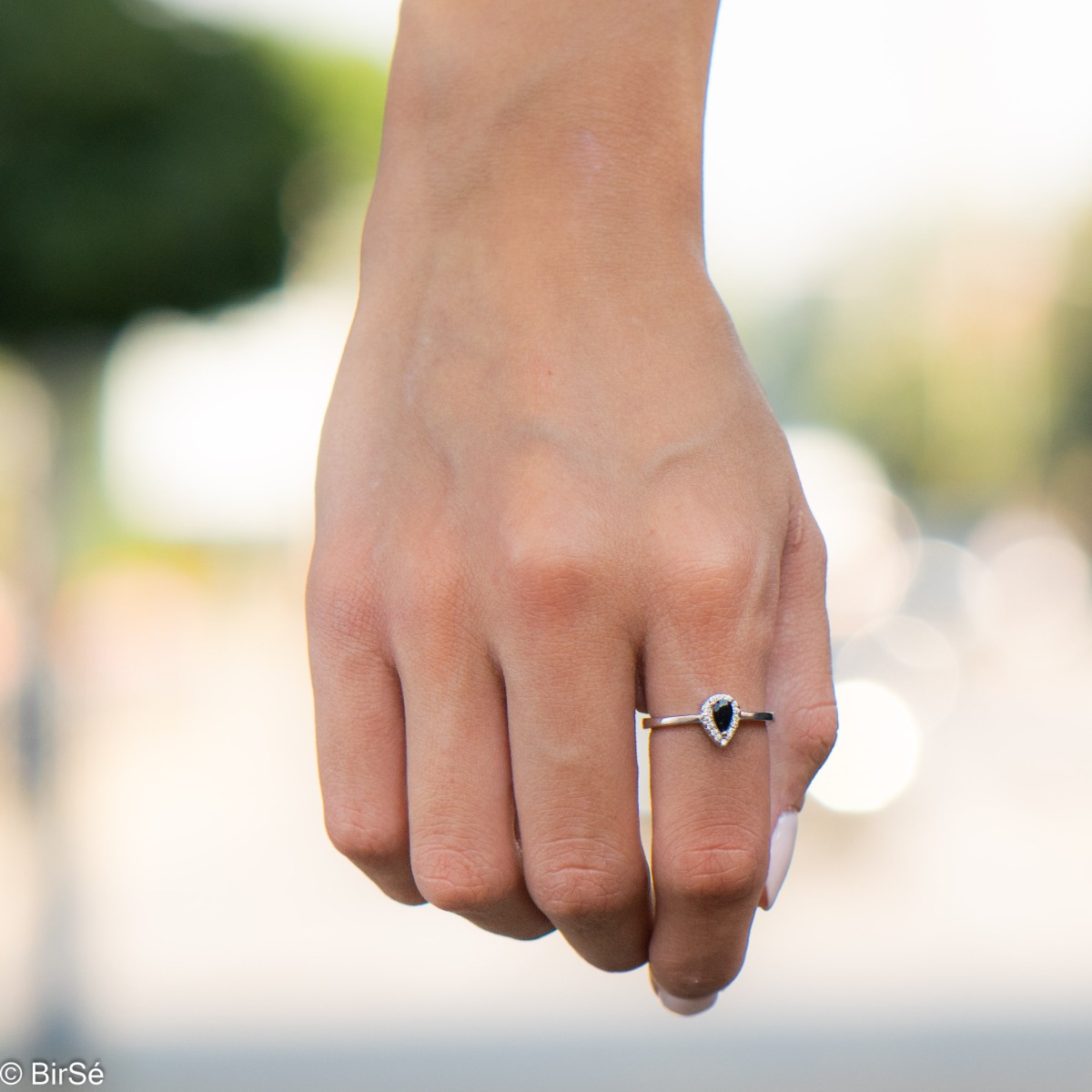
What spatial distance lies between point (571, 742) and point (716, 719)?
3.9 inches

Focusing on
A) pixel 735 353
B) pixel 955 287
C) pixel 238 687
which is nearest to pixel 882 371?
pixel 955 287

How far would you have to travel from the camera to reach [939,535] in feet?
62.2

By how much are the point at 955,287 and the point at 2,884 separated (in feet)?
109

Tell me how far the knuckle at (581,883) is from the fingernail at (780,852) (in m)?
0.17

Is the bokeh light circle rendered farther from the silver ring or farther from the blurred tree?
the blurred tree

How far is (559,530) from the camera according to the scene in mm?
905

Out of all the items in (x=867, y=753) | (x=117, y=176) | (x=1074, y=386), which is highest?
(x=1074, y=386)

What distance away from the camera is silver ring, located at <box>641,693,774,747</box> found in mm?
902

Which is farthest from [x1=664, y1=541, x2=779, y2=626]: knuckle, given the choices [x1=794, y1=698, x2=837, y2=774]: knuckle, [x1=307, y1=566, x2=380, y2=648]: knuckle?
[x1=307, y1=566, x2=380, y2=648]: knuckle

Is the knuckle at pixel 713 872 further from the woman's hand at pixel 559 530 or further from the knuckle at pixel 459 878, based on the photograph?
the knuckle at pixel 459 878

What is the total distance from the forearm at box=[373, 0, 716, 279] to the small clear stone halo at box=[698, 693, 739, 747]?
13.3 inches

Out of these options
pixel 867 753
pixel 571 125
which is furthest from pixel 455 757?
pixel 867 753

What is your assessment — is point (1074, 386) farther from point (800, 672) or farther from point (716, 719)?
point (716, 719)

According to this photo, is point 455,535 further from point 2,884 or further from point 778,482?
point 2,884
